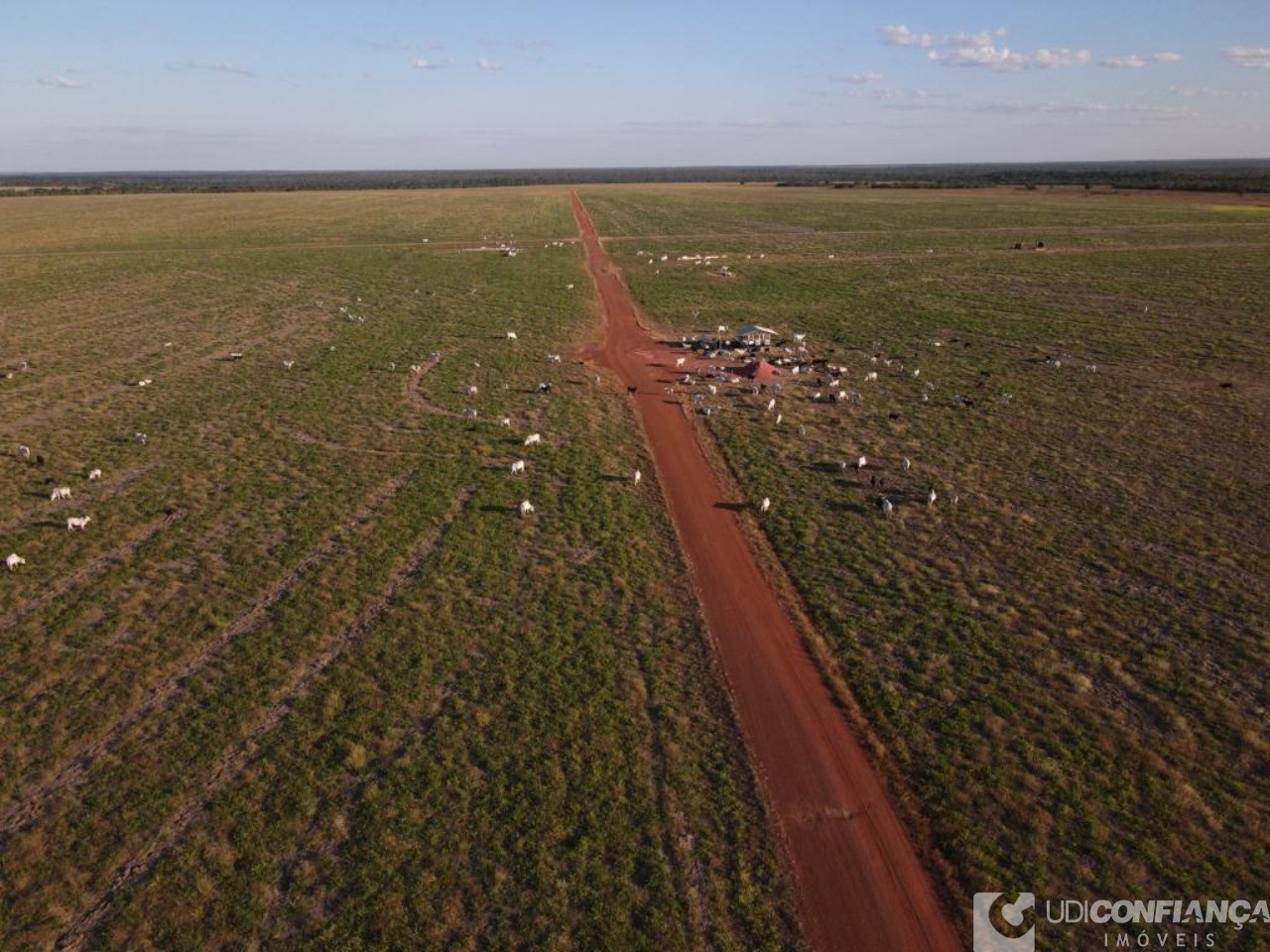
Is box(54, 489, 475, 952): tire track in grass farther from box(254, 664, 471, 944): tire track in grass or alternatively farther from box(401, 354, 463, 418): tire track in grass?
box(401, 354, 463, 418): tire track in grass

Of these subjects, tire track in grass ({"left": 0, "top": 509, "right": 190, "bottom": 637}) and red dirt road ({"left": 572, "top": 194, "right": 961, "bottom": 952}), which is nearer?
red dirt road ({"left": 572, "top": 194, "right": 961, "bottom": 952})

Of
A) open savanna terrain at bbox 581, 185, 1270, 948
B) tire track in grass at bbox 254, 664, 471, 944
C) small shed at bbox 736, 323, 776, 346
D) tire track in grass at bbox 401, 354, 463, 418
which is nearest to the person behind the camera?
tire track in grass at bbox 254, 664, 471, 944

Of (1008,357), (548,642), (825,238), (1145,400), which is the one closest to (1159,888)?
(548,642)

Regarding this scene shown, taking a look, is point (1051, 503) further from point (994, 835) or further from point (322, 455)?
point (322, 455)

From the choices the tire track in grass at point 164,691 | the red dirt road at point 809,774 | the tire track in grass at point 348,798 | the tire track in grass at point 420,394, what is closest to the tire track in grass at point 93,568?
the tire track in grass at point 164,691

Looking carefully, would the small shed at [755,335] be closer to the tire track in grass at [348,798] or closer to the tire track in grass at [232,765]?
the tire track in grass at [232,765]

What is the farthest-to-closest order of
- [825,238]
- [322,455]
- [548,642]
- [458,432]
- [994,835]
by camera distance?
1. [825,238]
2. [458,432]
3. [322,455]
4. [548,642]
5. [994,835]

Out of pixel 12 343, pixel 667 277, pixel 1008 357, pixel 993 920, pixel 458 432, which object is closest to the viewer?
pixel 993 920

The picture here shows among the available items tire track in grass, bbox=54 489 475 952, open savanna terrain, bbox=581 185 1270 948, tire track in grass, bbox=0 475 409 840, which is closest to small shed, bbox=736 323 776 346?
open savanna terrain, bbox=581 185 1270 948
